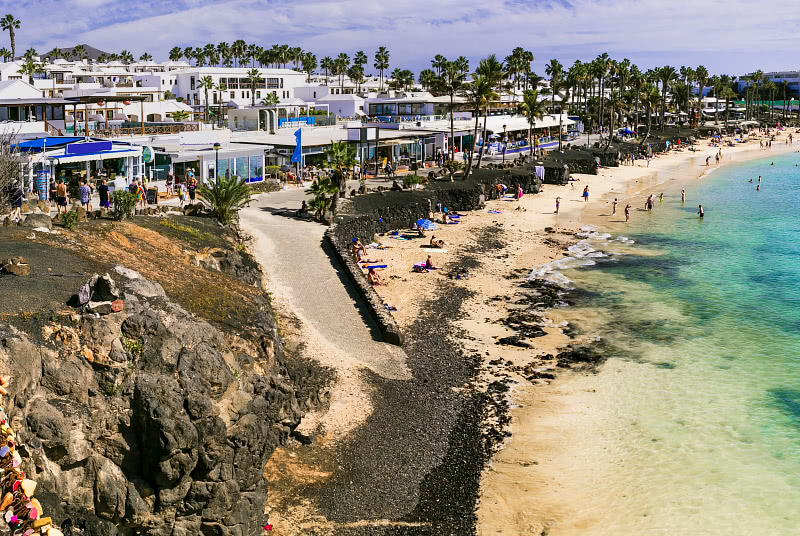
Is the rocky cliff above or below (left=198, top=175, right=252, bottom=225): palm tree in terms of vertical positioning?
below

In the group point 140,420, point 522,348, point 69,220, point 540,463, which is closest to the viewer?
point 140,420

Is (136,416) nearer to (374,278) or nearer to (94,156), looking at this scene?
(374,278)

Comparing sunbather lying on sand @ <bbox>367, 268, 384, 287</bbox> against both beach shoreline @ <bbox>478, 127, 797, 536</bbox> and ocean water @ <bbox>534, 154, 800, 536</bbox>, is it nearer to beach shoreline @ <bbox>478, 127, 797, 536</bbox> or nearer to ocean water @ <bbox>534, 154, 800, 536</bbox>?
ocean water @ <bbox>534, 154, 800, 536</bbox>

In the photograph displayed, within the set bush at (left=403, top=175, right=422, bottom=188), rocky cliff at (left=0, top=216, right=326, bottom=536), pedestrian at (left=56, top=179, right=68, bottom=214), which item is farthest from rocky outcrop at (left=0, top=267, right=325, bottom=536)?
bush at (left=403, top=175, right=422, bottom=188)

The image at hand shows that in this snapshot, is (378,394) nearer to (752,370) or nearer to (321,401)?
(321,401)

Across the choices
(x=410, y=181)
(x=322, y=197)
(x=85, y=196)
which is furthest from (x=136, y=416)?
(x=410, y=181)

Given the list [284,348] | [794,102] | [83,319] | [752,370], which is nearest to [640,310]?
[752,370]

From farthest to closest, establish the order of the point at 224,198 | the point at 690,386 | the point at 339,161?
1. the point at 339,161
2. the point at 224,198
3. the point at 690,386
